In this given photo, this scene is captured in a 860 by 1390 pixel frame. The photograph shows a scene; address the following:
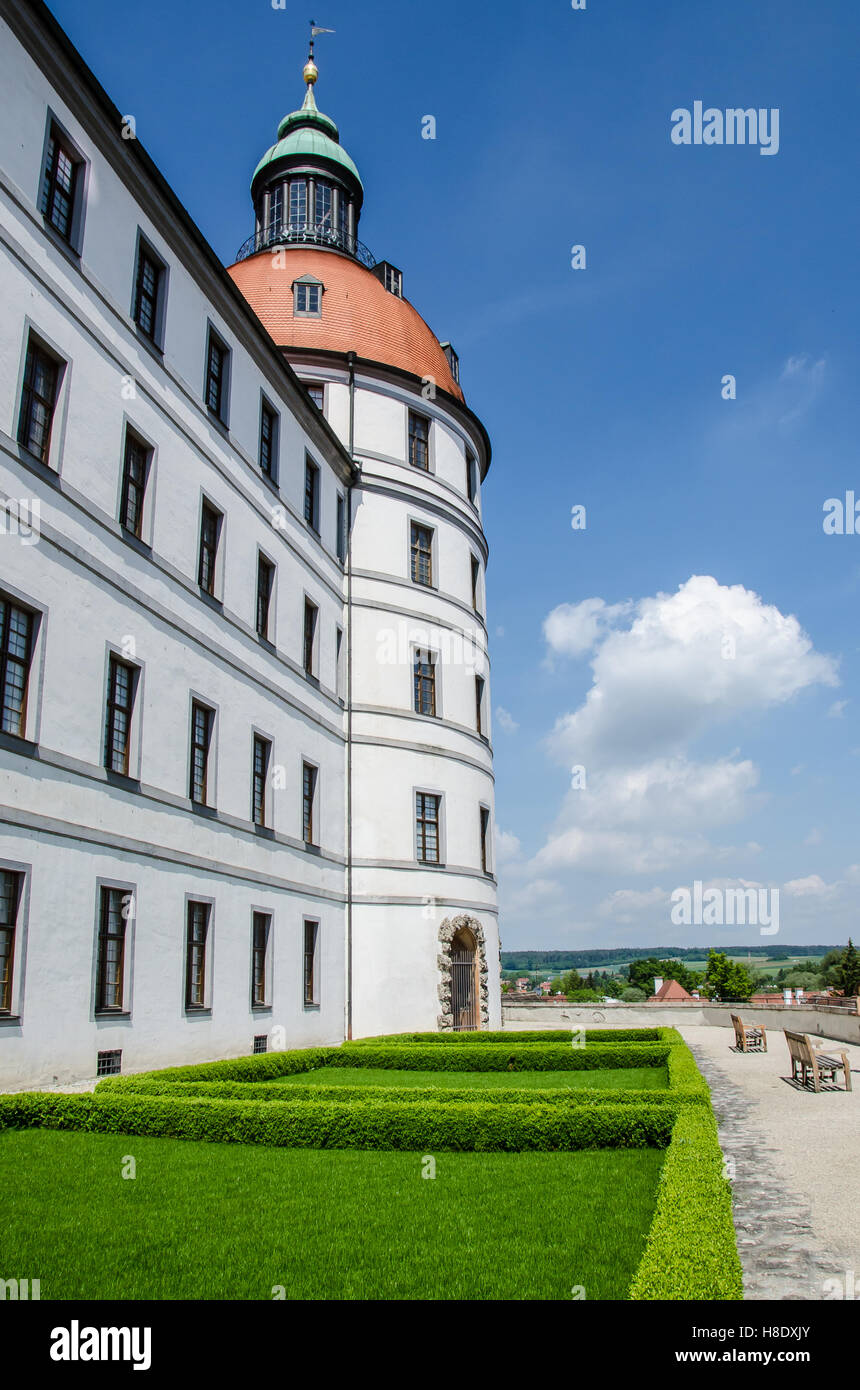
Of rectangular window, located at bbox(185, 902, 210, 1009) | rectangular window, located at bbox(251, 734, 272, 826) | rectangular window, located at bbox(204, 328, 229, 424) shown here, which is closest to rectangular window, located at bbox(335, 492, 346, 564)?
rectangular window, located at bbox(204, 328, 229, 424)

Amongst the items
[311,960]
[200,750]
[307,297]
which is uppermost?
[307,297]

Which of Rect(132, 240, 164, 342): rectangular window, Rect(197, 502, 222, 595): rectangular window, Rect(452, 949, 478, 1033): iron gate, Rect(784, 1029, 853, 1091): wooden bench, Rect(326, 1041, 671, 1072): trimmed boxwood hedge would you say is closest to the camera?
Rect(784, 1029, 853, 1091): wooden bench

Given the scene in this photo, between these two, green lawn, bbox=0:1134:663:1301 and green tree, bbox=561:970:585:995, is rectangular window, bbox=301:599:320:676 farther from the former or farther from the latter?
green tree, bbox=561:970:585:995

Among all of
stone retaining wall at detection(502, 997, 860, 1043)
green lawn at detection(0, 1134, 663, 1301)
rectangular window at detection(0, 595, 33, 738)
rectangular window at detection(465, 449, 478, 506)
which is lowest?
stone retaining wall at detection(502, 997, 860, 1043)

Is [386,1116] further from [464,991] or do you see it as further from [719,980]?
[719,980]

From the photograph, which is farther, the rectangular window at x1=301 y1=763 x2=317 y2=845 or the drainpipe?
the drainpipe

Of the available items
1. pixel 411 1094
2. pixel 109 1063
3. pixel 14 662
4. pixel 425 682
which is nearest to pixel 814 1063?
pixel 411 1094

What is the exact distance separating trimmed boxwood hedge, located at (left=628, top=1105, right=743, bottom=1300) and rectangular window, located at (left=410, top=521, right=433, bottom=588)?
2655cm

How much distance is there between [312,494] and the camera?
29.6 metres

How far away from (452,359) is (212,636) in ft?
77.9

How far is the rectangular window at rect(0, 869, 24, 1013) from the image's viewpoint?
14.2 metres

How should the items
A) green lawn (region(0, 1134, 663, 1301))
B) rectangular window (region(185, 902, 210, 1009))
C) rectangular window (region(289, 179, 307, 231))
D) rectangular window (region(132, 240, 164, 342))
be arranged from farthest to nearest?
rectangular window (region(289, 179, 307, 231)) < rectangular window (region(132, 240, 164, 342)) < rectangular window (region(185, 902, 210, 1009)) < green lawn (region(0, 1134, 663, 1301))
